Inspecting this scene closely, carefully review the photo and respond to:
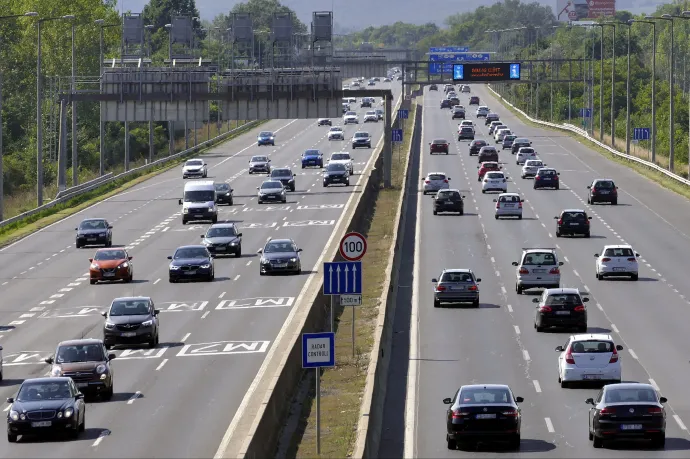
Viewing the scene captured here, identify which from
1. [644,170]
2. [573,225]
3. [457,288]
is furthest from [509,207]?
[457,288]

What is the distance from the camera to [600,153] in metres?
118

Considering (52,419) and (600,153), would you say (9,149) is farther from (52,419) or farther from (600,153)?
(52,419)

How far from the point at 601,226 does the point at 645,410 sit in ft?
149

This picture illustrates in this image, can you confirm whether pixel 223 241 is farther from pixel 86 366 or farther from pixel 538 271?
pixel 86 366

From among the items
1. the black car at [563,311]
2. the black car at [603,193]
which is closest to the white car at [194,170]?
the black car at [603,193]

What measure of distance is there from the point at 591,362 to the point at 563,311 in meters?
8.64

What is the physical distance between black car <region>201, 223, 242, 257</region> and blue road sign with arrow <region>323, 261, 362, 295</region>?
32.8 m

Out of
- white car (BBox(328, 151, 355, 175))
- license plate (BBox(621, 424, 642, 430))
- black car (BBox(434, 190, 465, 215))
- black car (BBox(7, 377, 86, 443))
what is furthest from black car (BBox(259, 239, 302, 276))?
white car (BBox(328, 151, 355, 175))

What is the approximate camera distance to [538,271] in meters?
51.0

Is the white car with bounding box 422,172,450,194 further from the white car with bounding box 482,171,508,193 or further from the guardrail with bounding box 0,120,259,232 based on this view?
the guardrail with bounding box 0,120,259,232

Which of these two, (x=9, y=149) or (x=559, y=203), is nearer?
(x=559, y=203)

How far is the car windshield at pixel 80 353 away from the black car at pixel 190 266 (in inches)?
827

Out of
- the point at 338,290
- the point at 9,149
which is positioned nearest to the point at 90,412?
the point at 338,290

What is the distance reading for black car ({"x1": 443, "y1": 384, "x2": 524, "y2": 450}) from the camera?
27.0 meters
